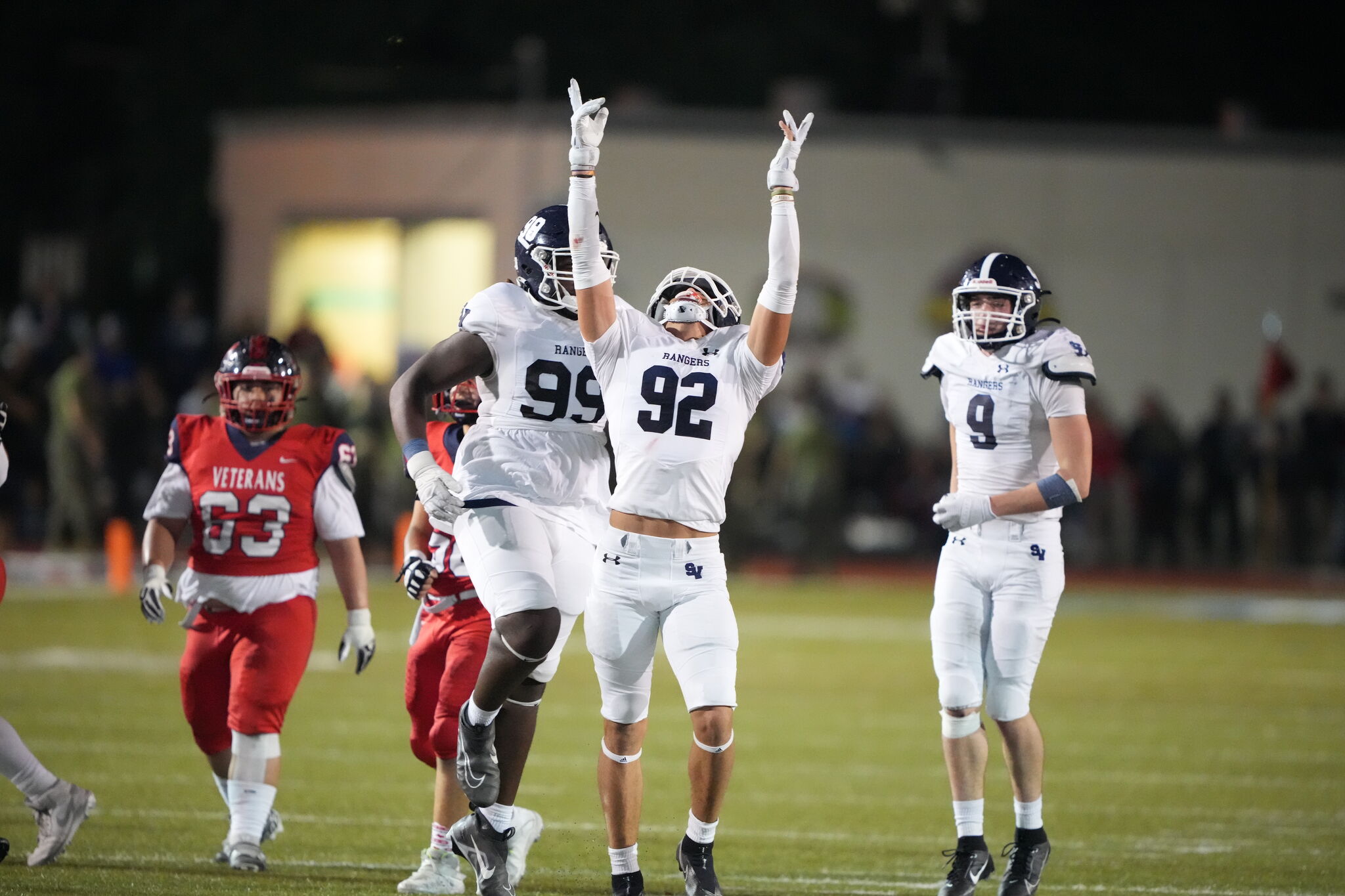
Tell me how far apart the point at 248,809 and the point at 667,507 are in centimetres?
192

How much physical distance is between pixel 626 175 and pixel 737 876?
1770 centimetres

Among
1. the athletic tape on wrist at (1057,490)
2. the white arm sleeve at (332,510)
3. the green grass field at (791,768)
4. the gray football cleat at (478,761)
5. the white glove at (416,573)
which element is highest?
the athletic tape on wrist at (1057,490)

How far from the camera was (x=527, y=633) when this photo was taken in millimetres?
6004

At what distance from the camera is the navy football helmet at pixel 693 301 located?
20.2ft

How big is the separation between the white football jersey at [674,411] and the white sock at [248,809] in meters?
1.71

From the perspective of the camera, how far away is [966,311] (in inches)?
267

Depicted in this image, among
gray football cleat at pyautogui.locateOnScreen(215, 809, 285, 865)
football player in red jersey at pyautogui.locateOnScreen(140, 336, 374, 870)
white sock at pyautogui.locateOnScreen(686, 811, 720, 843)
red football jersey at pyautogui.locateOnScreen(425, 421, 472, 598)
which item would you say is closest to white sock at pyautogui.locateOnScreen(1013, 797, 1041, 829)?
white sock at pyautogui.locateOnScreen(686, 811, 720, 843)

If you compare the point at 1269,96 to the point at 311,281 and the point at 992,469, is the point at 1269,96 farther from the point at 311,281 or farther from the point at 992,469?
the point at 992,469

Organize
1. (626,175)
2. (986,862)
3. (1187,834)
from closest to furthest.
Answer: (986,862), (1187,834), (626,175)

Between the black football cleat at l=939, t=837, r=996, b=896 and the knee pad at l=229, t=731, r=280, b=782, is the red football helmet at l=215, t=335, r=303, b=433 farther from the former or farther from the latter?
the black football cleat at l=939, t=837, r=996, b=896

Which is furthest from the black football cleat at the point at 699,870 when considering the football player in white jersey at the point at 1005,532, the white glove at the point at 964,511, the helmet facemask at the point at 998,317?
the helmet facemask at the point at 998,317

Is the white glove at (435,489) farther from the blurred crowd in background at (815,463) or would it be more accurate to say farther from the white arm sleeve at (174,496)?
the blurred crowd in background at (815,463)

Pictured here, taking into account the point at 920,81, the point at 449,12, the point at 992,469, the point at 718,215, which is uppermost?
the point at 449,12

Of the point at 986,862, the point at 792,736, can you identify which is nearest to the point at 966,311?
the point at 986,862
